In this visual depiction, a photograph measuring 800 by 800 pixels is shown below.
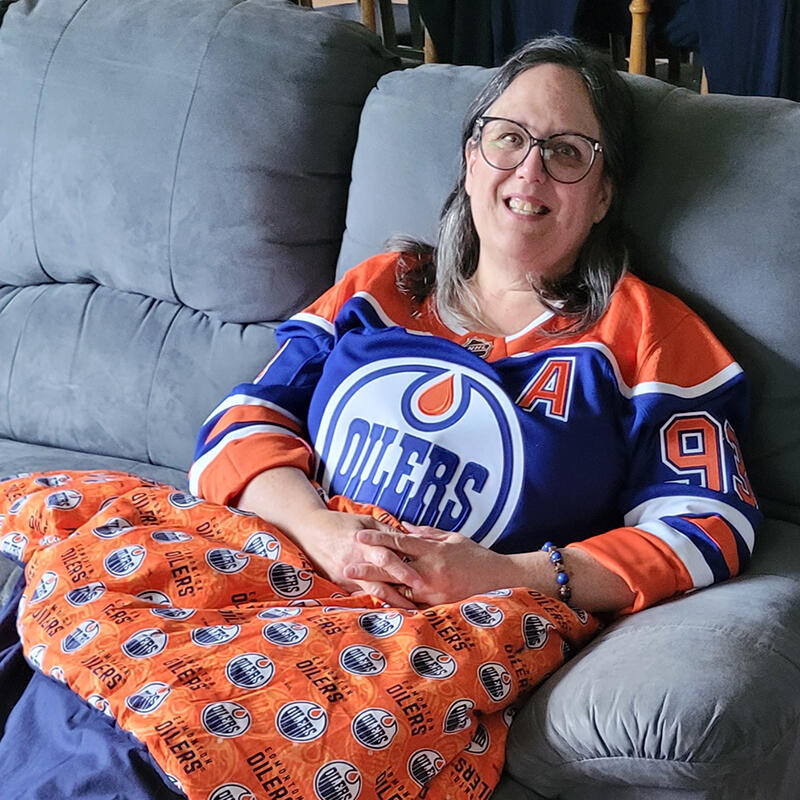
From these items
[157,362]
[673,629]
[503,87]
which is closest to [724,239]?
[503,87]

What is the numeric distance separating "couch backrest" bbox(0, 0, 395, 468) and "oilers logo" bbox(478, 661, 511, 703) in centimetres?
84

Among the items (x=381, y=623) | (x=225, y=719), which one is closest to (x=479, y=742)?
(x=381, y=623)

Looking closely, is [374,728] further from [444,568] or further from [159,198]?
[159,198]

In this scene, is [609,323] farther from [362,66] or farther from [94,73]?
[94,73]

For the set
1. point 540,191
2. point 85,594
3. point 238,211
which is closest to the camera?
point 85,594

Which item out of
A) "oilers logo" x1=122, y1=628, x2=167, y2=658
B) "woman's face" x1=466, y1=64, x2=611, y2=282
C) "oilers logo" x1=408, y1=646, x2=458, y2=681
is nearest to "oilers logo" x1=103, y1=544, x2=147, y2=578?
"oilers logo" x1=122, y1=628, x2=167, y2=658

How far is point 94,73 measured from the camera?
2.00m

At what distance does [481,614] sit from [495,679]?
81 millimetres

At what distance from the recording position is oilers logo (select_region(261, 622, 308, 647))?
4.04ft

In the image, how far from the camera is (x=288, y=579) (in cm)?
139

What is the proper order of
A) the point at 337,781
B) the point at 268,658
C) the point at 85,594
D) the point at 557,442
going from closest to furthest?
the point at 337,781, the point at 268,658, the point at 85,594, the point at 557,442

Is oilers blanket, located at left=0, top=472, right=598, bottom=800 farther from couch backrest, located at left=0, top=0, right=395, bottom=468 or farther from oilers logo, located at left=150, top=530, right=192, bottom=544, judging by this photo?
couch backrest, located at left=0, top=0, right=395, bottom=468

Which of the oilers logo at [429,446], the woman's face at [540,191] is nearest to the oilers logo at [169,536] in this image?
the oilers logo at [429,446]

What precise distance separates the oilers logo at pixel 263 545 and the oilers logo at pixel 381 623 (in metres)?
0.18
